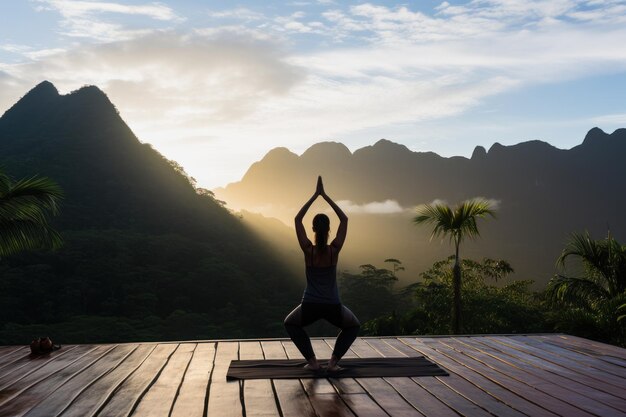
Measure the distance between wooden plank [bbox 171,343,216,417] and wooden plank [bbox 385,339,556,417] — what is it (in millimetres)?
1759

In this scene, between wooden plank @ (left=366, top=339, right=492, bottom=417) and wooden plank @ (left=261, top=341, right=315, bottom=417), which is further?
wooden plank @ (left=366, top=339, right=492, bottom=417)

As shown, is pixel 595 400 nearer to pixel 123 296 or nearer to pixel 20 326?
pixel 20 326

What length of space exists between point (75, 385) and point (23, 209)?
387cm

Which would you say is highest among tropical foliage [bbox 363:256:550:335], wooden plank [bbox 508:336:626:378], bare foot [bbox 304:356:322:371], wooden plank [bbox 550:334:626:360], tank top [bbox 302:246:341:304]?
tank top [bbox 302:246:341:304]

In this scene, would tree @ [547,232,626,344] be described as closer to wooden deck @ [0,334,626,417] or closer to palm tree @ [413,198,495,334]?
palm tree @ [413,198,495,334]

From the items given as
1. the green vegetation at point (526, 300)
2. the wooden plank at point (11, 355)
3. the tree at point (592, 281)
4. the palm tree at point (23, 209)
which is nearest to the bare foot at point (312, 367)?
the wooden plank at point (11, 355)

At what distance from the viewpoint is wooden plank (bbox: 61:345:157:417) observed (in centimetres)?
370

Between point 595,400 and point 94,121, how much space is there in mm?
62440

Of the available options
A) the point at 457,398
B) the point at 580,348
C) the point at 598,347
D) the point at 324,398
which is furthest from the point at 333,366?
the point at 598,347

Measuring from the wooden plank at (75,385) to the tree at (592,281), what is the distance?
7807 mm

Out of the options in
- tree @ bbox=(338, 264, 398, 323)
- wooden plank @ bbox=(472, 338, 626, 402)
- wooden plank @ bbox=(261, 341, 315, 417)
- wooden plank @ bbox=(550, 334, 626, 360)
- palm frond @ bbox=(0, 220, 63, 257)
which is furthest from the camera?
tree @ bbox=(338, 264, 398, 323)

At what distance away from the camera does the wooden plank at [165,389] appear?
3.69m

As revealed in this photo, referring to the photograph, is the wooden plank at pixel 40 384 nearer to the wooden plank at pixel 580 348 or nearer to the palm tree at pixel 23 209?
the palm tree at pixel 23 209

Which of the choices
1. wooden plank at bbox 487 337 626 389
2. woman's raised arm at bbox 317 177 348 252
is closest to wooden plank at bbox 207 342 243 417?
woman's raised arm at bbox 317 177 348 252
